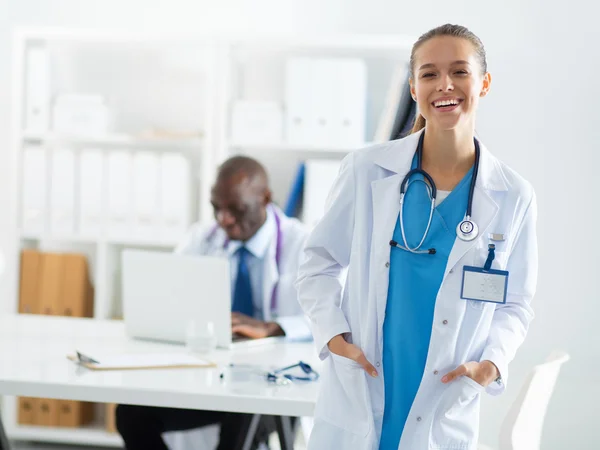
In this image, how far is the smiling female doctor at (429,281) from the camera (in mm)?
1527

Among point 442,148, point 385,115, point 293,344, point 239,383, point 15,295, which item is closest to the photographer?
point 442,148

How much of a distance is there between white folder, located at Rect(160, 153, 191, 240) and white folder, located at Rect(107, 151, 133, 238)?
0.15 m

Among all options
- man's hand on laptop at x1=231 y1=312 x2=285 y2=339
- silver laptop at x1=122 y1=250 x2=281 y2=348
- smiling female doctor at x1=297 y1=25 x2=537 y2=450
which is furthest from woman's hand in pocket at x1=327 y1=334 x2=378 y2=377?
man's hand on laptop at x1=231 y1=312 x2=285 y2=339

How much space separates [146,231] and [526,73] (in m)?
1.92

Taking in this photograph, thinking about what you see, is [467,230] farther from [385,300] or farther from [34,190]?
[34,190]

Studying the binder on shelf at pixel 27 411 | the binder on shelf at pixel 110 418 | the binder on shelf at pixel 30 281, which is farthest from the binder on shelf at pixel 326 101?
the binder on shelf at pixel 27 411

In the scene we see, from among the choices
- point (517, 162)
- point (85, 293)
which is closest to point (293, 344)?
point (85, 293)

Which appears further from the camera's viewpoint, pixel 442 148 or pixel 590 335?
pixel 590 335

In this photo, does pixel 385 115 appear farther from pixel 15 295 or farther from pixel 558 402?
pixel 15 295

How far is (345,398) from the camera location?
5.19 ft

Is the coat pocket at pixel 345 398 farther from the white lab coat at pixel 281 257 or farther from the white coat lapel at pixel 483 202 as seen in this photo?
the white lab coat at pixel 281 257

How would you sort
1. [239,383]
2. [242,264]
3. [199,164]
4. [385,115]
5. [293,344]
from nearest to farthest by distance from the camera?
1. [239,383]
2. [293,344]
3. [242,264]
4. [385,115]
5. [199,164]

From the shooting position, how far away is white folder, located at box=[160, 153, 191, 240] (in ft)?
12.0

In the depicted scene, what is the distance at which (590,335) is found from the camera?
152 inches
